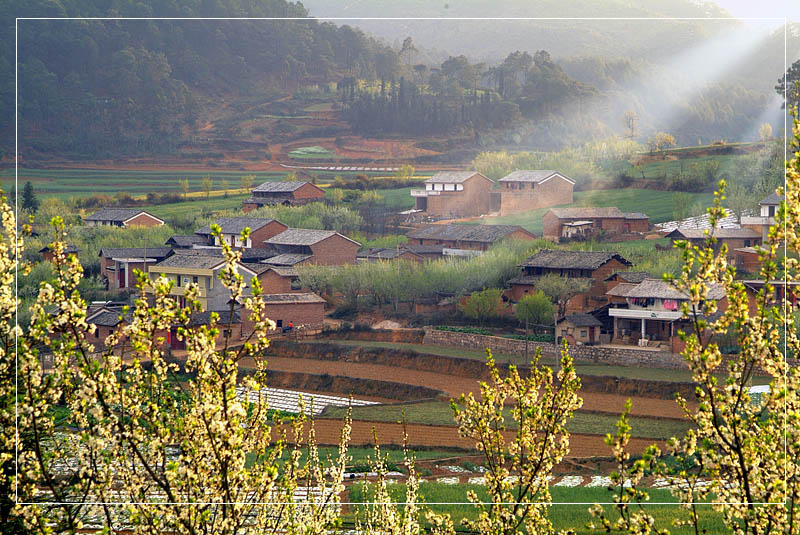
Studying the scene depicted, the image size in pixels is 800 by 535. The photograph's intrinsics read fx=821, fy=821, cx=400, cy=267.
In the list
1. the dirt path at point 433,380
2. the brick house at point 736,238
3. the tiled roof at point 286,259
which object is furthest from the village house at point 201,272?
the brick house at point 736,238

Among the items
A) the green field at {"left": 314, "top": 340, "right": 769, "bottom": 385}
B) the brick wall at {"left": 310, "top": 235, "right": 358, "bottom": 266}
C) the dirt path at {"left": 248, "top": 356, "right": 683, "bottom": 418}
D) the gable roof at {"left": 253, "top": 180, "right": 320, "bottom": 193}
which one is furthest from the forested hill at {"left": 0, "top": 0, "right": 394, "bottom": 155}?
the green field at {"left": 314, "top": 340, "right": 769, "bottom": 385}

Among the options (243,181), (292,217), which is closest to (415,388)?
(292,217)

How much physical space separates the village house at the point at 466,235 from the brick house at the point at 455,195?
0.42ft

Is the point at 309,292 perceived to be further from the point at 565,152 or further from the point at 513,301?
the point at 565,152

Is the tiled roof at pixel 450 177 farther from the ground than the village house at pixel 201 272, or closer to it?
farther from the ground

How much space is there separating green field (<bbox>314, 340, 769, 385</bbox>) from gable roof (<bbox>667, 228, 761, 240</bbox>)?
1102 millimetres

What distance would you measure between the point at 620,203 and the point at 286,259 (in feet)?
9.28

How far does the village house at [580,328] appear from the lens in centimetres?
660

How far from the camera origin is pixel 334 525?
167 inches

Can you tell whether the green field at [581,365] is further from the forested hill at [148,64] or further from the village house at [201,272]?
the forested hill at [148,64]

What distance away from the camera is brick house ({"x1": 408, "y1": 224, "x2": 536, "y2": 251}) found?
6.95 metres

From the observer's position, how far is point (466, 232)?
7.04 meters

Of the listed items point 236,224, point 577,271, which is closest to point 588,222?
point 577,271

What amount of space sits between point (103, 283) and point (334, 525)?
136 inches
